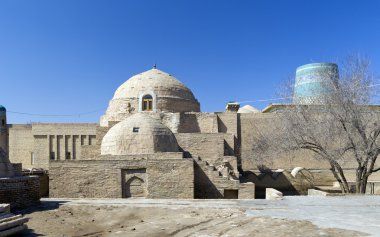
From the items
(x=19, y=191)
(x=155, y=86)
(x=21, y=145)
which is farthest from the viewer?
(x=21, y=145)

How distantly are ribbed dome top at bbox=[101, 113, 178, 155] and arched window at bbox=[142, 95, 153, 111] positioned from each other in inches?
236

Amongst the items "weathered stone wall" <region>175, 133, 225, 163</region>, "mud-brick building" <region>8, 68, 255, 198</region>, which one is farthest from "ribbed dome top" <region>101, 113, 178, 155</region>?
"weathered stone wall" <region>175, 133, 225, 163</region>

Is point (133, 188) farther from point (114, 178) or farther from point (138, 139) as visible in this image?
point (138, 139)

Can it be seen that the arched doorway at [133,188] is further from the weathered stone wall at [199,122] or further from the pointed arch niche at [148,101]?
the pointed arch niche at [148,101]

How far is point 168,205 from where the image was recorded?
8.35 meters

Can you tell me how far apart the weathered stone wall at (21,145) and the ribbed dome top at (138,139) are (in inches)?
578

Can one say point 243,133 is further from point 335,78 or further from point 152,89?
point 335,78

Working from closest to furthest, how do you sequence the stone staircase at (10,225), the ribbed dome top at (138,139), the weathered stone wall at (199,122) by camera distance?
the stone staircase at (10,225) → the ribbed dome top at (138,139) → the weathered stone wall at (199,122)

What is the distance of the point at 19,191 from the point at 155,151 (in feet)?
25.6

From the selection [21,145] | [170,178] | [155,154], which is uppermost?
[155,154]

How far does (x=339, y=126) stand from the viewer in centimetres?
1256

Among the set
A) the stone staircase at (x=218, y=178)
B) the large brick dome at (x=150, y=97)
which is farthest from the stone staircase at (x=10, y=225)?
the large brick dome at (x=150, y=97)

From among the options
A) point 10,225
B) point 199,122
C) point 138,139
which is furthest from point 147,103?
point 10,225

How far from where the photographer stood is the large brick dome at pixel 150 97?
22.9m
